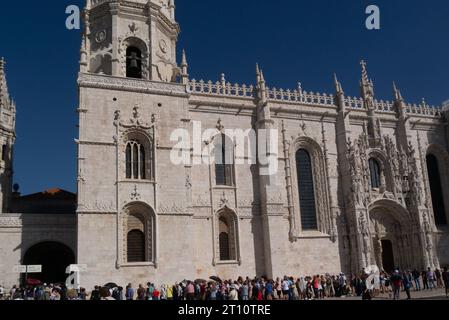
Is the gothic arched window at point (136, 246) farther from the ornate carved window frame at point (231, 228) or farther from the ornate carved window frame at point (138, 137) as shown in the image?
the ornate carved window frame at point (231, 228)

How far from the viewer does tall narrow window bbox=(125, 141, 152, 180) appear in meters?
25.2

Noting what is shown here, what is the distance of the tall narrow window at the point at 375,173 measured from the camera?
104 feet

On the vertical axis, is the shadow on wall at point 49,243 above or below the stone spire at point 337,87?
below

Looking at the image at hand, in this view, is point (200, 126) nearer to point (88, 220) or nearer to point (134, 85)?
point (134, 85)

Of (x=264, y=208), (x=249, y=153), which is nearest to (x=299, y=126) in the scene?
(x=249, y=153)

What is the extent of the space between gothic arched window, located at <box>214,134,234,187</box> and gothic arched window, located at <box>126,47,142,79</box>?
6650 millimetres

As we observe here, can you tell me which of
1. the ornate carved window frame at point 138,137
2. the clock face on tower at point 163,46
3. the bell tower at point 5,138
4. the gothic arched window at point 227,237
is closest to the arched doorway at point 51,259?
the bell tower at point 5,138

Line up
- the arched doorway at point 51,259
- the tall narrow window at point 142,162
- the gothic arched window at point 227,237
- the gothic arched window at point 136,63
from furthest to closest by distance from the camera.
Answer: the gothic arched window at point 136,63
the gothic arched window at point 227,237
the arched doorway at point 51,259
the tall narrow window at point 142,162

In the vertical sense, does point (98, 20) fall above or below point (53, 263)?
above

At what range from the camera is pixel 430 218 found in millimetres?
31594

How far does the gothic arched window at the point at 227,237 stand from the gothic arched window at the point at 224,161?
2.14 m
